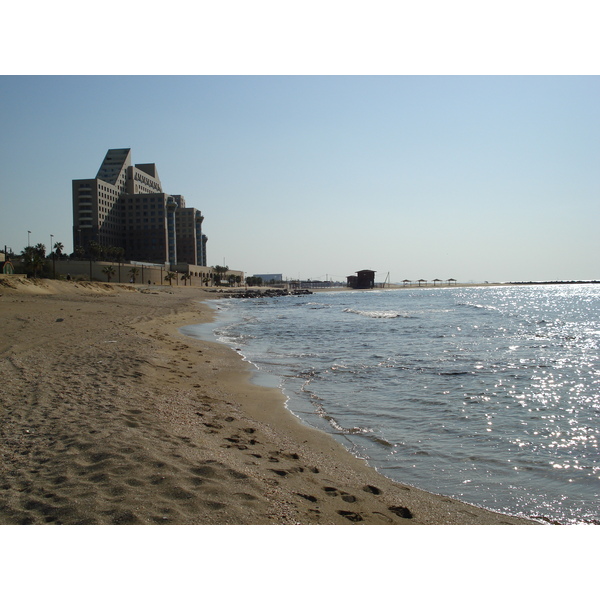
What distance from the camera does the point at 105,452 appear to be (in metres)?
5.34

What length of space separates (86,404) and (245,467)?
3.59 m

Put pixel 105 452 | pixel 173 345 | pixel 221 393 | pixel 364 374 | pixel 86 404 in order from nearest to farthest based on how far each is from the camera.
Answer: pixel 105 452 < pixel 86 404 < pixel 221 393 < pixel 364 374 < pixel 173 345

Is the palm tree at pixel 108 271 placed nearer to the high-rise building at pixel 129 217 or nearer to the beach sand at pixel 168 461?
the high-rise building at pixel 129 217

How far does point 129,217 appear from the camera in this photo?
15700cm

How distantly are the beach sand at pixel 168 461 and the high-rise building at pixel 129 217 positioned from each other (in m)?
142

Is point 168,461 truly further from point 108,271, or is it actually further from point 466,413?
point 108,271

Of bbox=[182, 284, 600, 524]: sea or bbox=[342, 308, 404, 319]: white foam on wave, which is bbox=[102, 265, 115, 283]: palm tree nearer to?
bbox=[342, 308, 404, 319]: white foam on wave

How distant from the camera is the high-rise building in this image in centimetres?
14088

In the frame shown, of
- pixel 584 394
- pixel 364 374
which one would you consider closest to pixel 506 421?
pixel 584 394

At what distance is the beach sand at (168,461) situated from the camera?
4184 millimetres

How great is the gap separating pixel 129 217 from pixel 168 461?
16610 cm

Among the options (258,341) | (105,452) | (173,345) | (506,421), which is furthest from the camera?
(258,341)

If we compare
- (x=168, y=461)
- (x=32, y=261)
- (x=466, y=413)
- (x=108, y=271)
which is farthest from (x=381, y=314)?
(x=108, y=271)
